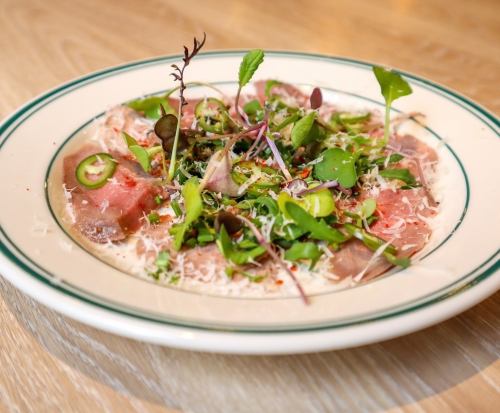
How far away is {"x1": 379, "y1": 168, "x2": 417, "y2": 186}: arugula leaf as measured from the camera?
1.60m

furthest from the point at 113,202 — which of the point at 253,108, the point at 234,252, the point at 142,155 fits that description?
→ the point at 253,108

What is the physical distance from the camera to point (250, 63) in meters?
1.60

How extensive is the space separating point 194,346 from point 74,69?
193cm

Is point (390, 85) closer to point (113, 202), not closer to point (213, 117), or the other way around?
point (213, 117)

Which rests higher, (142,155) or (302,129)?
(302,129)

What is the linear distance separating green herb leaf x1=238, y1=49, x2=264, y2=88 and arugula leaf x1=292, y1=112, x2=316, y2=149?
203 mm

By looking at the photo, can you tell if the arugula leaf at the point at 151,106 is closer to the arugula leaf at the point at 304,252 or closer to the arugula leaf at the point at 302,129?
the arugula leaf at the point at 302,129

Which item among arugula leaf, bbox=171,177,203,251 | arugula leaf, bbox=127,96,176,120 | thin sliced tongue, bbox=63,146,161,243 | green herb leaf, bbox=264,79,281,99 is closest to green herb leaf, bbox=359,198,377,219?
arugula leaf, bbox=171,177,203,251

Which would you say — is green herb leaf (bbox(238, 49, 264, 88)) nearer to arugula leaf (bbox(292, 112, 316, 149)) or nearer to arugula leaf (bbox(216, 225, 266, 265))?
arugula leaf (bbox(292, 112, 316, 149))

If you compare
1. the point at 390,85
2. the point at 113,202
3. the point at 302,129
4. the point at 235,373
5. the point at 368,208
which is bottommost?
the point at 235,373

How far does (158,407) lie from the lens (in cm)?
106

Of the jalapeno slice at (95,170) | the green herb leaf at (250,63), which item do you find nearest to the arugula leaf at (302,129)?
the green herb leaf at (250,63)

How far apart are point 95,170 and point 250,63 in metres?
0.56

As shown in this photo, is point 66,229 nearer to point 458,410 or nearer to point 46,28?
point 458,410
